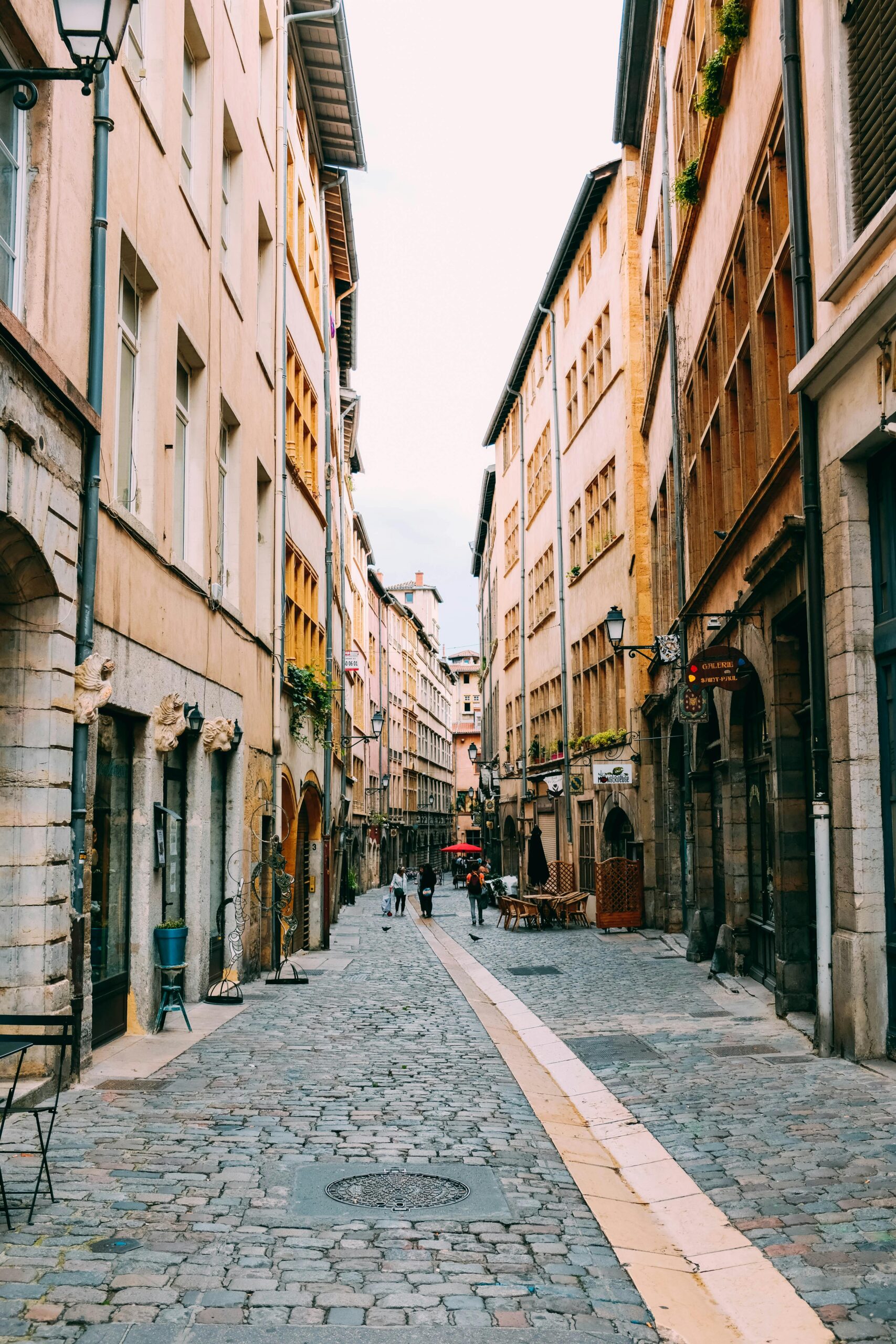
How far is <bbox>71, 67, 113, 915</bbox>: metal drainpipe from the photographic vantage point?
8.79 meters

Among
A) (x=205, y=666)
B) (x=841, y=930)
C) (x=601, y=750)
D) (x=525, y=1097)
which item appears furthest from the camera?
(x=601, y=750)

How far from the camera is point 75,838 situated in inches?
345

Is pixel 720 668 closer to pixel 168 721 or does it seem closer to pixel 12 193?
pixel 168 721

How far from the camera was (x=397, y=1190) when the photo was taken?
614 cm

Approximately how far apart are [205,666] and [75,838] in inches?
218

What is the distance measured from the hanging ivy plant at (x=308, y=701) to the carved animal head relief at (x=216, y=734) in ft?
20.3

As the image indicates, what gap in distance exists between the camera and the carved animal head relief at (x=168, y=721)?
1169cm

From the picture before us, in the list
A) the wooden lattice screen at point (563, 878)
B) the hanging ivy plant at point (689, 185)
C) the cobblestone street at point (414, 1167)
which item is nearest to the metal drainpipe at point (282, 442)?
the hanging ivy plant at point (689, 185)

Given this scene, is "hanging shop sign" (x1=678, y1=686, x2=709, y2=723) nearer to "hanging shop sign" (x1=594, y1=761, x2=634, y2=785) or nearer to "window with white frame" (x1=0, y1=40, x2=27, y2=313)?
"hanging shop sign" (x1=594, y1=761, x2=634, y2=785)

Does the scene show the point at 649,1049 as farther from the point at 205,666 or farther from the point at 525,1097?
the point at 205,666

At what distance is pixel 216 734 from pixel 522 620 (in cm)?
3143

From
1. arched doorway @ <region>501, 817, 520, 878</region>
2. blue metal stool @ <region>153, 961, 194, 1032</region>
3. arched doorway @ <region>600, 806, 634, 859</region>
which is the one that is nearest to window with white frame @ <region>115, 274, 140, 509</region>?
blue metal stool @ <region>153, 961, 194, 1032</region>

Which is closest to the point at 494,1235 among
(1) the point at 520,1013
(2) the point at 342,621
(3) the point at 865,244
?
(3) the point at 865,244

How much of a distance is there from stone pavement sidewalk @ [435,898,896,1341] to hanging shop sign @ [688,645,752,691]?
3.21 metres
